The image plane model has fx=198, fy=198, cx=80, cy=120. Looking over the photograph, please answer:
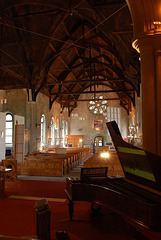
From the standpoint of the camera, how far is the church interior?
2682 mm

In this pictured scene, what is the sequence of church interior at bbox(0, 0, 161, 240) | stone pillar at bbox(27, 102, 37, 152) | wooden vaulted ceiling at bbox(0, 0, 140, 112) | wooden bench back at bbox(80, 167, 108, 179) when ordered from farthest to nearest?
stone pillar at bbox(27, 102, 37, 152)
wooden vaulted ceiling at bbox(0, 0, 140, 112)
wooden bench back at bbox(80, 167, 108, 179)
church interior at bbox(0, 0, 161, 240)

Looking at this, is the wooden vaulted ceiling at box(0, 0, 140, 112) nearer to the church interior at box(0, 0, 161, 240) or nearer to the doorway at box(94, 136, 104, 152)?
the church interior at box(0, 0, 161, 240)

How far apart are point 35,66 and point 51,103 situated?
5741mm

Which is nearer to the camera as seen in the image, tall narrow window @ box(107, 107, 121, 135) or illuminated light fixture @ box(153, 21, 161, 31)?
illuminated light fixture @ box(153, 21, 161, 31)

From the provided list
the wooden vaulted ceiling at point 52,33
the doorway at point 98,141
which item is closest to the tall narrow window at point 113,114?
the doorway at point 98,141

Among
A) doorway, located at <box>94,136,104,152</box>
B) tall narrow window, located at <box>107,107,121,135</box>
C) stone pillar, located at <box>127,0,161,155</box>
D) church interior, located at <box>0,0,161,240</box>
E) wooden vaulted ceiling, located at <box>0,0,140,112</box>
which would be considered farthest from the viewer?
doorway, located at <box>94,136,104,152</box>

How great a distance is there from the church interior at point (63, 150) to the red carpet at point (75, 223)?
16 mm

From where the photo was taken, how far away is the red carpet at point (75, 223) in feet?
10.0

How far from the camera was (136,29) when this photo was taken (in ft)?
11.8

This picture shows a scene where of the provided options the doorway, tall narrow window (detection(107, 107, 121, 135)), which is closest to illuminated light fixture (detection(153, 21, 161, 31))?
tall narrow window (detection(107, 107, 121, 135))

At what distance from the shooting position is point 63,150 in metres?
11.9

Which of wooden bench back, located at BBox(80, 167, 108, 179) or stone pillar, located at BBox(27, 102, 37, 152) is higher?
stone pillar, located at BBox(27, 102, 37, 152)

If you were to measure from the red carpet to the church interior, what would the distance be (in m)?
0.02

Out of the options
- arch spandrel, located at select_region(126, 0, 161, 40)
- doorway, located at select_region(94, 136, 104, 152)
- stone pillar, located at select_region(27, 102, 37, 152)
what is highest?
arch spandrel, located at select_region(126, 0, 161, 40)
